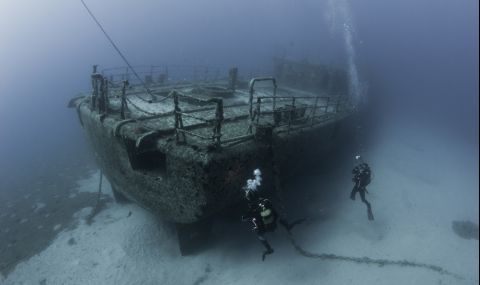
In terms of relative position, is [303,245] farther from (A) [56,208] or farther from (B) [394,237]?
(A) [56,208]

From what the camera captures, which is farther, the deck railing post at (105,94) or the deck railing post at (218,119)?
the deck railing post at (105,94)

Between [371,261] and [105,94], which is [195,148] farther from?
[371,261]

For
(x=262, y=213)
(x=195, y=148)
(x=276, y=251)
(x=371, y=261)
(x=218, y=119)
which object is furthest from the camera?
(x=276, y=251)

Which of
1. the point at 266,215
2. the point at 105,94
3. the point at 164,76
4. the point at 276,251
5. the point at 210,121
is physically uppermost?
the point at 210,121

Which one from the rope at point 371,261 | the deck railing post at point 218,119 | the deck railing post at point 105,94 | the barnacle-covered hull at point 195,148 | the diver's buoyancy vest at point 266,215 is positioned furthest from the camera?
the deck railing post at point 105,94

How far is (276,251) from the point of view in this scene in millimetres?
10156

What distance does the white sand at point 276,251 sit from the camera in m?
9.53

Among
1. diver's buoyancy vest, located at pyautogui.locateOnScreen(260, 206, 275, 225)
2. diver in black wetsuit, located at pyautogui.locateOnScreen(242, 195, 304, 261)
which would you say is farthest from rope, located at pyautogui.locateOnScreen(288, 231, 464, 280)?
diver's buoyancy vest, located at pyautogui.locateOnScreen(260, 206, 275, 225)

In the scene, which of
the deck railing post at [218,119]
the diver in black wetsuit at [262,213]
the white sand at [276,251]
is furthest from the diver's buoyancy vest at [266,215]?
the white sand at [276,251]

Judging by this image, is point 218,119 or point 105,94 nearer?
point 218,119

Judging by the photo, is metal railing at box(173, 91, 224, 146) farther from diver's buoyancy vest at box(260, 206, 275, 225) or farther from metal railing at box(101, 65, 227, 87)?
metal railing at box(101, 65, 227, 87)

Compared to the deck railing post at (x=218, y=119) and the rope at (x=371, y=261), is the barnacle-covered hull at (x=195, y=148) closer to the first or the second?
the deck railing post at (x=218, y=119)

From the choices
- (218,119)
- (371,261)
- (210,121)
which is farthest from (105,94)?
(371,261)

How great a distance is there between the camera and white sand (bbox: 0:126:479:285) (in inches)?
375
